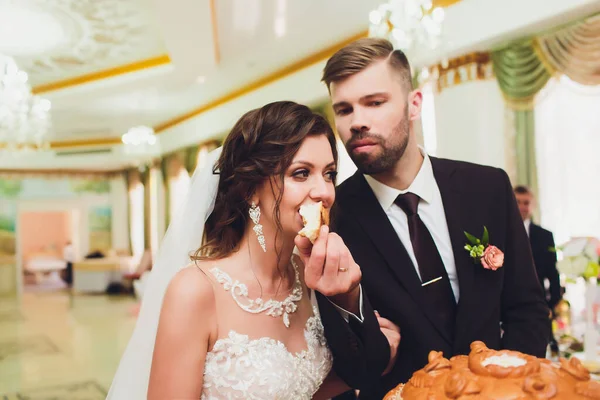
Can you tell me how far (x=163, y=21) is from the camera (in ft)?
19.1

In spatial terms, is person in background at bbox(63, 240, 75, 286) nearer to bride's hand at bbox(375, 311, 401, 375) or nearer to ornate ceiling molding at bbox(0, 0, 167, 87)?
ornate ceiling molding at bbox(0, 0, 167, 87)

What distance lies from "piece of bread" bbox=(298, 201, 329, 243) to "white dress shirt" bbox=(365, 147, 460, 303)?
467 millimetres

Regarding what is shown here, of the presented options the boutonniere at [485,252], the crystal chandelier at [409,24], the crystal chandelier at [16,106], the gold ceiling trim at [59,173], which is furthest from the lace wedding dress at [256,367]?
the gold ceiling trim at [59,173]

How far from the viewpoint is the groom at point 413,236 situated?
1.76 meters

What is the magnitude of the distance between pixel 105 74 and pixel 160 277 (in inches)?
303

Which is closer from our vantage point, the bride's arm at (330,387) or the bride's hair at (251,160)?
the bride's hair at (251,160)

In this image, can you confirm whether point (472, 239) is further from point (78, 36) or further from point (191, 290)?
point (78, 36)

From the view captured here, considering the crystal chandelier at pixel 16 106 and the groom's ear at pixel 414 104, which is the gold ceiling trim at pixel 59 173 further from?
the groom's ear at pixel 414 104

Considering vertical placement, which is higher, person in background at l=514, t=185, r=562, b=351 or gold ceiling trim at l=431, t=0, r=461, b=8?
gold ceiling trim at l=431, t=0, r=461, b=8

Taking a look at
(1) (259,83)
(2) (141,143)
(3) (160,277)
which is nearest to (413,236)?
(3) (160,277)

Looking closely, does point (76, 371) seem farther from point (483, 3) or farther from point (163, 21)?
point (483, 3)

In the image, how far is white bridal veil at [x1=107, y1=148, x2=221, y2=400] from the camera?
1.95m

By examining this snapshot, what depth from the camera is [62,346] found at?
8.22 m

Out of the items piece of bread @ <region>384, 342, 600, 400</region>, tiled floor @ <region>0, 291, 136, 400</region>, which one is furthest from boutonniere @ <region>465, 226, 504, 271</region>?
tiled floor @ <region>0, 291, 136, 400</region>
